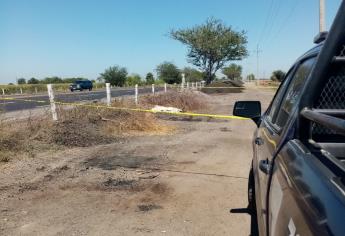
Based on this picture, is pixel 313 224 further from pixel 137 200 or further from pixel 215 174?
pixel 215 174

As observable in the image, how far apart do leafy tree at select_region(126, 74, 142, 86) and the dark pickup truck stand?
90.2m

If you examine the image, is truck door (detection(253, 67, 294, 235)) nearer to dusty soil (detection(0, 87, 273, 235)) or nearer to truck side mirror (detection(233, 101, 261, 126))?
truck side mirror (detection(233, 101, 261, 126))

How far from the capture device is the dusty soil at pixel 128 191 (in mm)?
5035

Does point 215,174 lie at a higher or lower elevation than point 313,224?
lower

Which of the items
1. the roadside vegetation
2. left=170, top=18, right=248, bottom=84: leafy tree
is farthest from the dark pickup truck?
left=170, top=18, right=248, bottom=84: leafy tree

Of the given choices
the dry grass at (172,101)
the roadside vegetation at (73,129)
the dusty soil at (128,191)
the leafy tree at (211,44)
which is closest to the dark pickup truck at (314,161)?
the dusty soil at (128,191)

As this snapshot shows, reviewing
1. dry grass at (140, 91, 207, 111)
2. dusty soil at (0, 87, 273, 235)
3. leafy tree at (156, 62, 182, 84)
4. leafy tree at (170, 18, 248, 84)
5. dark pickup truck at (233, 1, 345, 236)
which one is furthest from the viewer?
leafy tree at (156, 62, 182, 84)

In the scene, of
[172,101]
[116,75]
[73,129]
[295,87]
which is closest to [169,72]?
[116,75]

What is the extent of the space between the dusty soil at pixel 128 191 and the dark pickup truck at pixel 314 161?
247cm

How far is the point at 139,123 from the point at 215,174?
18.4 ft

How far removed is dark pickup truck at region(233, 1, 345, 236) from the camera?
1.42 metres

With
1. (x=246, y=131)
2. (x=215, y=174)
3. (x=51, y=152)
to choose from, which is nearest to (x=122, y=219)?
(x=215, y=174)

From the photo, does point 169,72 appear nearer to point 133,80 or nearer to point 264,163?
point 133,80

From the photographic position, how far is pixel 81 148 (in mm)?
9742
